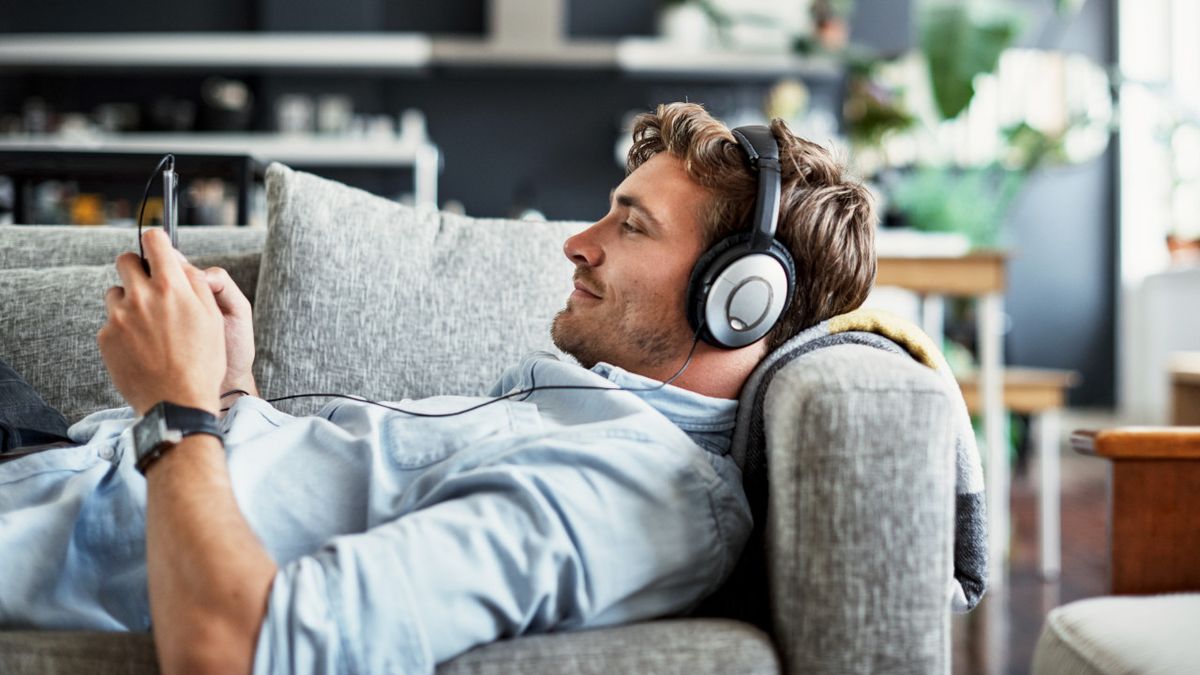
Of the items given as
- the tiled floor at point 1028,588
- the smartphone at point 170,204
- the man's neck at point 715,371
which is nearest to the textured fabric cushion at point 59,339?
the smartphone at point 170,204

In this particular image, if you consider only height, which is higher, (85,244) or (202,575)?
(85,244)

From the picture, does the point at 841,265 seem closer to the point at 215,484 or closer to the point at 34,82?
the point at 215,484

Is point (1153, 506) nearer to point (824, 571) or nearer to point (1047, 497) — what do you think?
Result: point (824, 571)

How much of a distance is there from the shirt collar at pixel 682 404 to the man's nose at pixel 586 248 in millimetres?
130

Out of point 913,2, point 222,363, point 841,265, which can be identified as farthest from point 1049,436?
point 913,2

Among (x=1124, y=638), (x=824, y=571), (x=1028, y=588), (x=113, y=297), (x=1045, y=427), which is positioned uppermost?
(x=113, y=297)

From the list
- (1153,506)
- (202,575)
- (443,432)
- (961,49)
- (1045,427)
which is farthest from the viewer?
(961,49)

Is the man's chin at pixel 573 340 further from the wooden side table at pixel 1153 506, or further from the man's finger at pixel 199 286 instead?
the wooden side table at pixel 1153 506

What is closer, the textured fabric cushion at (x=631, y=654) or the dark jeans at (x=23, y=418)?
the textured fabric cushion at (x=631, y=654)

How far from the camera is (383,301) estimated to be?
1.34m

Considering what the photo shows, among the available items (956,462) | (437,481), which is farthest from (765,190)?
(437,481)

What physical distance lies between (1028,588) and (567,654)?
2417mm

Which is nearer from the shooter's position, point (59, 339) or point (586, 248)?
point (586, 248)

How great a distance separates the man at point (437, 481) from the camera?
76 cm
